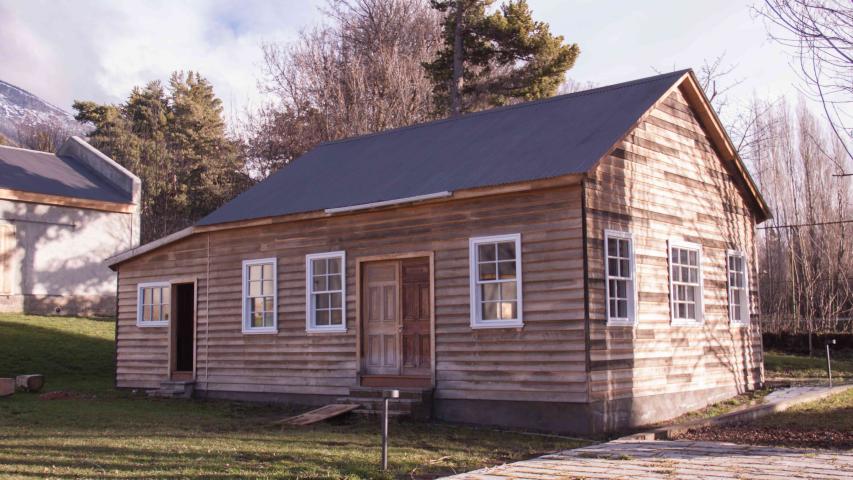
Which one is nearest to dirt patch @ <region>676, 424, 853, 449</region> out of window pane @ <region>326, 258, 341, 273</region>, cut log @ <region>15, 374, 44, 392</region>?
window pane @ <region>326, 258, 341, 273</region>

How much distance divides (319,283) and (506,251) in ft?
14.6

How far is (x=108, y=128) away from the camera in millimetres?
50688

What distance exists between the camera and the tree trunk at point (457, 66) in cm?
3400

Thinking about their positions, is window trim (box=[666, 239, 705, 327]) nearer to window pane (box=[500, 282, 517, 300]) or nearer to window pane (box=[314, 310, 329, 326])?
window pane (box=[500, 282, 517, 300])

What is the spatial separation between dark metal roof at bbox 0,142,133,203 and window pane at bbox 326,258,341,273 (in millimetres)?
16976

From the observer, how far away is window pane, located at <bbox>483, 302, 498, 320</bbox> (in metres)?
14.5

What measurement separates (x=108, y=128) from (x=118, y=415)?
3853cm

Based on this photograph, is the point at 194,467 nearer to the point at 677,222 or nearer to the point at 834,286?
the point at 677,222

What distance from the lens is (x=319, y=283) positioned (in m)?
17.2

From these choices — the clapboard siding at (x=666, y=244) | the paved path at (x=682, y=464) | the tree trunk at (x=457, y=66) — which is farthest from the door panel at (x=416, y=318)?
the tree trunk at (x=457, y=66)

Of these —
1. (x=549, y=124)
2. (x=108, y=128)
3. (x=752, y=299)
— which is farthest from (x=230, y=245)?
(x=108, y=128)

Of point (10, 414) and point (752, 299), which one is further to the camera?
point (752, 299)

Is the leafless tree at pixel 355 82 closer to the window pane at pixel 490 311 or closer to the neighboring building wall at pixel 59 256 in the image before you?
the neighboring building wall at pixel 59 256

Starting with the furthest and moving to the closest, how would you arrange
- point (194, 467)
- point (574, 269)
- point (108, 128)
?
point (108, 128), point (574, 269), point (194, 467)
